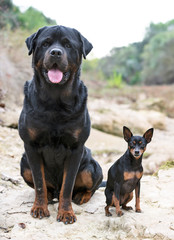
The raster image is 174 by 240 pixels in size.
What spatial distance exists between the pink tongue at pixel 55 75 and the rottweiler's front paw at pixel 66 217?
1288mm

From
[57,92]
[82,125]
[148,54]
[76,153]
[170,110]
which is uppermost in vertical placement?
[148,54]

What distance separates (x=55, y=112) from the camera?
291 cm

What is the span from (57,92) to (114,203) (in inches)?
48.9

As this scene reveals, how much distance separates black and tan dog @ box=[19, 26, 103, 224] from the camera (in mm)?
2838

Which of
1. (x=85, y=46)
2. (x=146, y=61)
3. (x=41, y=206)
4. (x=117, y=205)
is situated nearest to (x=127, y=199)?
(x=117, y=205)

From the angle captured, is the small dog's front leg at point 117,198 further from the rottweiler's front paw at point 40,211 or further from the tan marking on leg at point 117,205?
the rottweiler's front paw at point 40,211

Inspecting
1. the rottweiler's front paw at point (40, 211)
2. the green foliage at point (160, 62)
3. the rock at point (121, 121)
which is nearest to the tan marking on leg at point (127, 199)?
the rottweiler's front paw at point (40, 211)

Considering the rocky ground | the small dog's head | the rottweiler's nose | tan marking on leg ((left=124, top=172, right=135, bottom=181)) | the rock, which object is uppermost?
the rottweiler's nose

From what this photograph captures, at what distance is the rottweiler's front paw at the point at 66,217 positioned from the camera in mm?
A: 2977

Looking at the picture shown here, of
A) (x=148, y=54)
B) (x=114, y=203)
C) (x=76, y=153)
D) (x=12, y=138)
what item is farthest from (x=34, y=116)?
(x=148, y=54)

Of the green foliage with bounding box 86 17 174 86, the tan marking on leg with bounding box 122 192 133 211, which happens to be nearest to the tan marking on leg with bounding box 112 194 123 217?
the tan marking on leg with bounding box 122 192 133 211

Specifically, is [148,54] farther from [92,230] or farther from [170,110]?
[92,230]

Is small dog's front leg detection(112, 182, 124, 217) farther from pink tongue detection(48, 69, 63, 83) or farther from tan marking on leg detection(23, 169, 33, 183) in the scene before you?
pink tongue detection(48, 69, 63, 83)

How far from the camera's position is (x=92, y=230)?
2895mm
